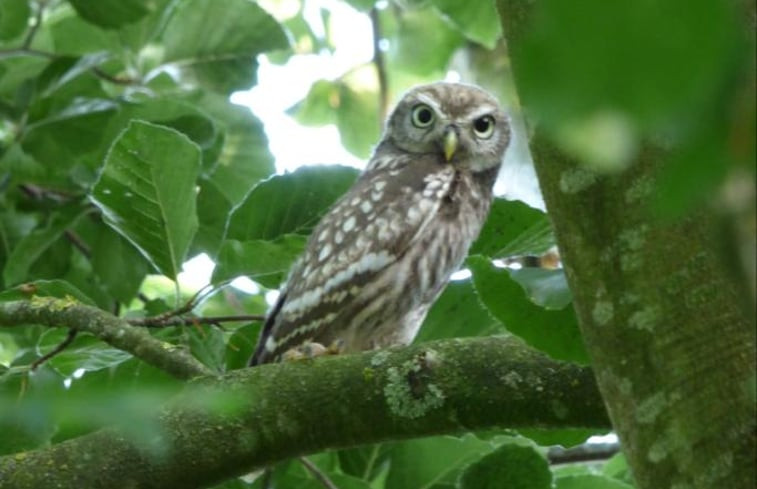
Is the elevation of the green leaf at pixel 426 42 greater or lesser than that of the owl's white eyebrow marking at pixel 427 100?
greater

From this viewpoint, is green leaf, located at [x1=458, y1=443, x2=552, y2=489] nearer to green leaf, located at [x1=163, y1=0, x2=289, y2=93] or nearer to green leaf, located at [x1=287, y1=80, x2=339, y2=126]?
green leaf, located at [x1=163, y1=0, x2=289, y2=93]

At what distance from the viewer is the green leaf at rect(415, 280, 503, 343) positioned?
266cm

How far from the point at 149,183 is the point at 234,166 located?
1.34 m

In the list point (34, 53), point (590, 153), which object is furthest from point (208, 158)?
point (590, 153)

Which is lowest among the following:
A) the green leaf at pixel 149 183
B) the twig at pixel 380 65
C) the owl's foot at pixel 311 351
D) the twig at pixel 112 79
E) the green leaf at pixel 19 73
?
the owl's foot at pixel 311 351

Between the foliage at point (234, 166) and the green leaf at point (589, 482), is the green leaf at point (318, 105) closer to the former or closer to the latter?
the foliage at point (234, 166)

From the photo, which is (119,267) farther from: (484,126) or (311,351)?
(484,126)

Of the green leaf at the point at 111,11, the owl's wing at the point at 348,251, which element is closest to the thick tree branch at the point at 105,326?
the owl's wing at the point at 348,251

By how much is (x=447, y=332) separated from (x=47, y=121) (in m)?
1.40

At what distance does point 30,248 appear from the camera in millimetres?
3377

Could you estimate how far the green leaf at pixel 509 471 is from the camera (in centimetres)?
221

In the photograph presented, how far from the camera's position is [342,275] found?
321 cm

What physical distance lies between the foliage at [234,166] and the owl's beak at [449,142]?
0.36m

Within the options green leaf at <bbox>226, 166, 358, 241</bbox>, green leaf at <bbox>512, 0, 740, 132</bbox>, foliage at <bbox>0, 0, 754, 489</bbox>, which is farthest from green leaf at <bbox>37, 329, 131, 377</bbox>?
green leaf at <bbox>512, 0, 740, 132</bbox>
